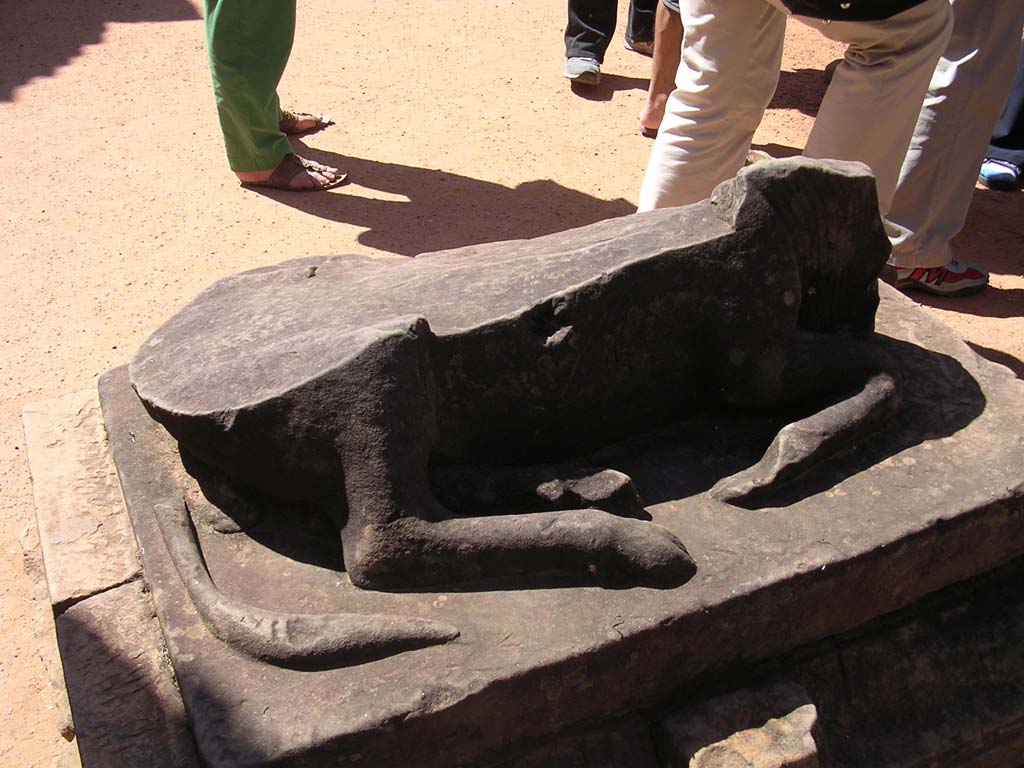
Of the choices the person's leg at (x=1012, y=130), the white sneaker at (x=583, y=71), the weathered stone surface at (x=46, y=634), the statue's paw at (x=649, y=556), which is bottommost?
the weathered stone surface at (x=46, y=634)

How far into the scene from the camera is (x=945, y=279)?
433cm

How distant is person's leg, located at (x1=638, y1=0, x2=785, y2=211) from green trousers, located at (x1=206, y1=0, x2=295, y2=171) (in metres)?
2.17

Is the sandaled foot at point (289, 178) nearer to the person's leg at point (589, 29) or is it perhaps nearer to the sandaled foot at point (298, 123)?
the sandaled foot at point (298, 123)

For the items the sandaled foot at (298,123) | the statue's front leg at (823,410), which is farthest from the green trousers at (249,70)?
the statue's front leg at (823,410)

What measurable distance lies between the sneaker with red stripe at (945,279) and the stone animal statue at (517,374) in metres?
2.01

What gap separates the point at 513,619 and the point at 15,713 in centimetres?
149

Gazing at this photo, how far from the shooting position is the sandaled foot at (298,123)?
572cm

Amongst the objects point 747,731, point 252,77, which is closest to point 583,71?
point 252,77

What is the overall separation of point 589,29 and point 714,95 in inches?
132

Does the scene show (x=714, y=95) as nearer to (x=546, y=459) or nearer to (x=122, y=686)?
(x=546, y=459)

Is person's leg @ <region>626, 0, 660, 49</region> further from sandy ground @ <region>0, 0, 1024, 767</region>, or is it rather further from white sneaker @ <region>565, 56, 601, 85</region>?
white sneaker @ <region>565, 56, 601, 85</region>

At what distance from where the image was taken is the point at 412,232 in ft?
15.8

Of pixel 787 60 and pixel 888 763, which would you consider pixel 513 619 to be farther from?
pixel 787 60

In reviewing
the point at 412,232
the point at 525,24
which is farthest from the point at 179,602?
the point at 525,24
